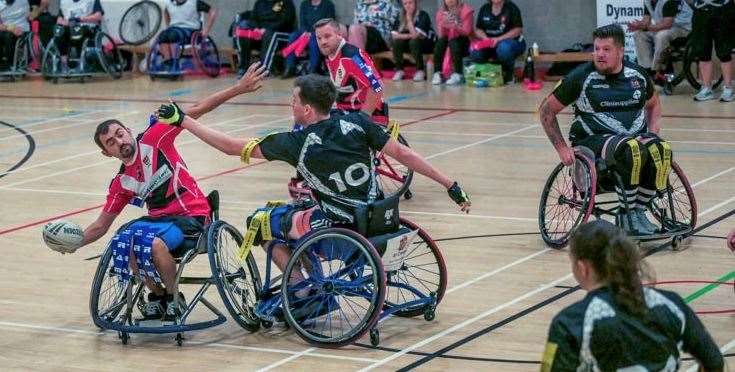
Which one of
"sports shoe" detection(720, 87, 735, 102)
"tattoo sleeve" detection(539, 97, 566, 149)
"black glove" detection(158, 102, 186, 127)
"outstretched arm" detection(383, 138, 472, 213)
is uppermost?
"black glove" detection(158, 102, 186, 127)

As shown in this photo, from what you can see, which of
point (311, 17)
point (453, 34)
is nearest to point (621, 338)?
point (453, 34)

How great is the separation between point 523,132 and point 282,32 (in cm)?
618

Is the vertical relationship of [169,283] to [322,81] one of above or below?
below

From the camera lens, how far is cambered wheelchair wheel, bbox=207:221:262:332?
6.36m

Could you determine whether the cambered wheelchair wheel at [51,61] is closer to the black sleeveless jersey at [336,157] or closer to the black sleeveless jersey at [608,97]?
the black sleeveless jersey at [608,97]

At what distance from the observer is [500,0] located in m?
17.1

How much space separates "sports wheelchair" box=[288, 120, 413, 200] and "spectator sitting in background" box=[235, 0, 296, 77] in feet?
24.9

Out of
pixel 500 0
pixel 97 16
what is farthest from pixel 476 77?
pixel 97 16

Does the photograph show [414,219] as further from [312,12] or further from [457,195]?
[312,12]

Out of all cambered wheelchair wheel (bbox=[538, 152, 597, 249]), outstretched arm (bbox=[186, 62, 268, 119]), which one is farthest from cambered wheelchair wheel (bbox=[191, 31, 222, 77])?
outstretched arm (bbox=[186, 62, 268, 119])

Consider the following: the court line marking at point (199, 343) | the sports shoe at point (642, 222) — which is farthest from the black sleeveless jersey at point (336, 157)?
the sports shoe at point (642, 222)

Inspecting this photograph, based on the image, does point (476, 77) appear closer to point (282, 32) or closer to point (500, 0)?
point (500, 0)

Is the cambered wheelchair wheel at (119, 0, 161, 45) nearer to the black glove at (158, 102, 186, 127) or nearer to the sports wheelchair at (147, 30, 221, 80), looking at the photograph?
the sports wheelchair at (147, 30, 221, 80)

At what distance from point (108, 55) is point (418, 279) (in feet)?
44.7
